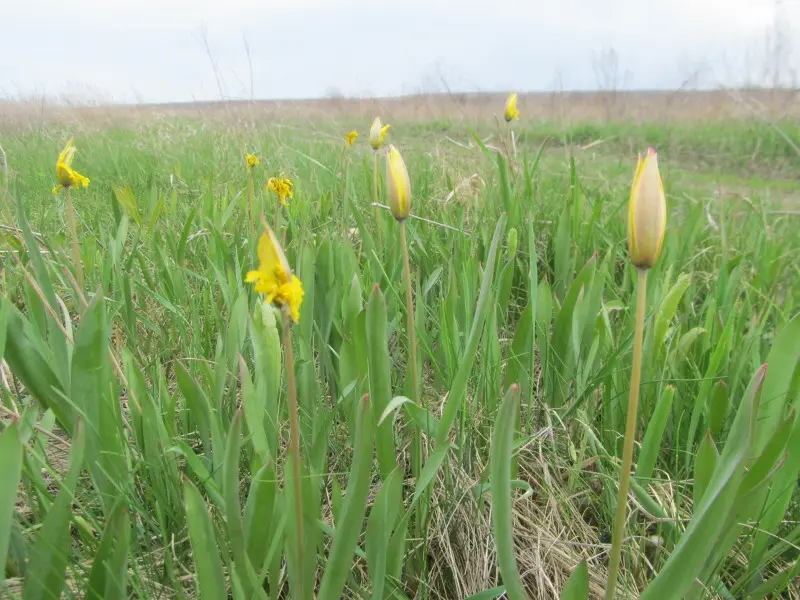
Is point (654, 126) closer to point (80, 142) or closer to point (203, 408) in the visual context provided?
point (80, 142)

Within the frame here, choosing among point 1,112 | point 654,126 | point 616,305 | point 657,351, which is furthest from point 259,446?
point 654,126

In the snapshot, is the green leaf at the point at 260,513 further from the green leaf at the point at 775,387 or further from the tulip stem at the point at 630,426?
the green leaf at the point at 775,387

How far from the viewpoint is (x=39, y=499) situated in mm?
688

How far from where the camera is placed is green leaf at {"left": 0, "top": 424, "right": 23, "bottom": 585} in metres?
0.52

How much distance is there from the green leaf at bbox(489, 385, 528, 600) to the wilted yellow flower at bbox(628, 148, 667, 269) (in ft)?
0.52

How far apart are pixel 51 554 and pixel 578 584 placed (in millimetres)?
508

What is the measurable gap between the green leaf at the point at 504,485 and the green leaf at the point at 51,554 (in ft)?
1.34

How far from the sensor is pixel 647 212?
17.6 inches

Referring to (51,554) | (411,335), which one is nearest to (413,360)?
(411,335)

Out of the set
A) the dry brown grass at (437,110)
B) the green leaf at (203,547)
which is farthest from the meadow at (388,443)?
the dry brown grass at (437,110)

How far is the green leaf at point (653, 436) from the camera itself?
2.50 feet

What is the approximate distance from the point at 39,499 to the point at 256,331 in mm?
331

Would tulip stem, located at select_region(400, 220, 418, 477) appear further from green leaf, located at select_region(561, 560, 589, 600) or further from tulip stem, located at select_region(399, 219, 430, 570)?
green leaf, located at select_region(561, 560, 589, 600)

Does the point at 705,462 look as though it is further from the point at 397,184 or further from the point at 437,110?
the point at 437,110
